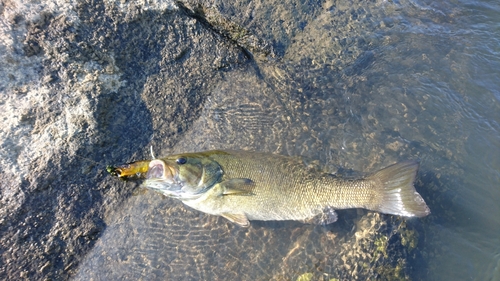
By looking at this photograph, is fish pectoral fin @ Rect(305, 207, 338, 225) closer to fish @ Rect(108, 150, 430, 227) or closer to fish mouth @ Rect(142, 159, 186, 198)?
fish @ Rect(108, 150, 430, 227)

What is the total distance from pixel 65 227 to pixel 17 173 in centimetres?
66

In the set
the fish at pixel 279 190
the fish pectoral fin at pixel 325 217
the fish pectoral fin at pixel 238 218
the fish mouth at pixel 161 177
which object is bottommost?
the fish pectoral fin at pixel 325 217

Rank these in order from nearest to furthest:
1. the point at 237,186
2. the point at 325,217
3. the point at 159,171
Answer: the point at 159,171 → the point at 237,186 → the point at 325,217

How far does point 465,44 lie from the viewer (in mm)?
5434

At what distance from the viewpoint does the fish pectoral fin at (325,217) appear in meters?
3.71

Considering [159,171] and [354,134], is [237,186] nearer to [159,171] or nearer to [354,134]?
[159,171]

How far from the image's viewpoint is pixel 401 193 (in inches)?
143

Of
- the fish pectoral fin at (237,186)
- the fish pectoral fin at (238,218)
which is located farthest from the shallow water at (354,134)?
the fish pectoral fin at (237,186)

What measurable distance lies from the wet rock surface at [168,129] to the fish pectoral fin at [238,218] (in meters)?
0.33

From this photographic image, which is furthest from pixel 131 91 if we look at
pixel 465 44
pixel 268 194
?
pixel 465 44

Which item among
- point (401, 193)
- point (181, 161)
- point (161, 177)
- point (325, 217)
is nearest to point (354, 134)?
point (401, 193)

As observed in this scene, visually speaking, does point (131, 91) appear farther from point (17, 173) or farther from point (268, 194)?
point (268, 194)

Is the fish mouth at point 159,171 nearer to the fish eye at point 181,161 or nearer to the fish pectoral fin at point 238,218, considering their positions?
the fish eye at point 181,161

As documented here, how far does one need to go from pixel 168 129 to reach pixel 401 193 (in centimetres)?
259
